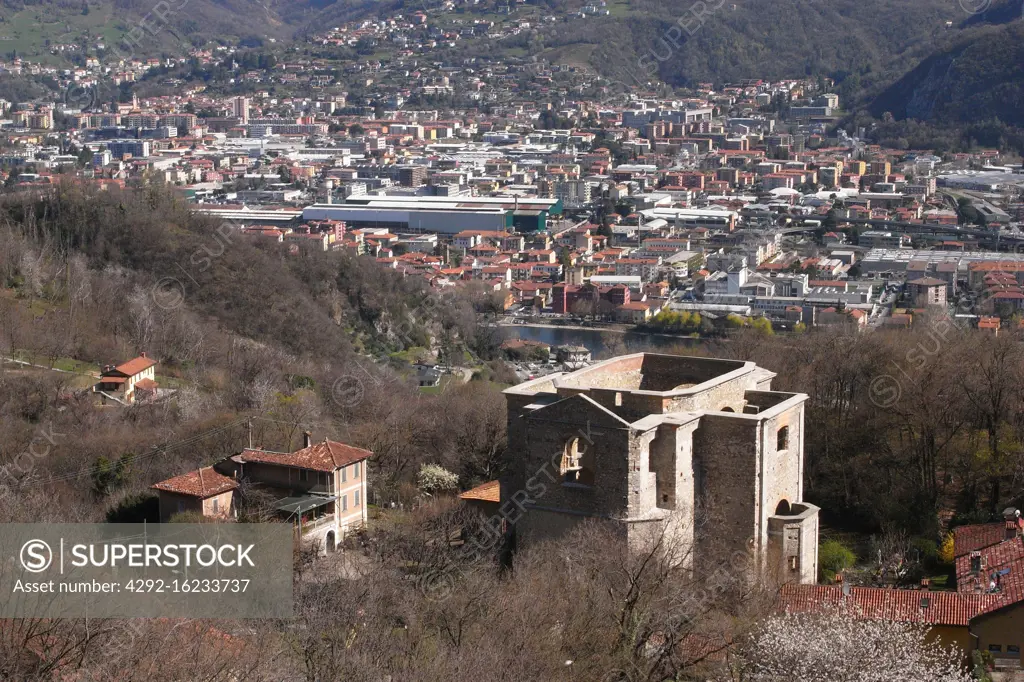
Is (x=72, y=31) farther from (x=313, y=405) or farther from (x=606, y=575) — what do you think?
(x=606, y=575)

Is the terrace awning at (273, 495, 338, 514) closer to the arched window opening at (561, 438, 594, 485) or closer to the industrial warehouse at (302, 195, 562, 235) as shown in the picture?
the arched window opening at (561, 438, 594, 485)

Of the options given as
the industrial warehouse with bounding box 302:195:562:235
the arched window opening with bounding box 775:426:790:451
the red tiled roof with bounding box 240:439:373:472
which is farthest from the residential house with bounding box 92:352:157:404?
the industrial warehouse with bounding box 302:195:562:235

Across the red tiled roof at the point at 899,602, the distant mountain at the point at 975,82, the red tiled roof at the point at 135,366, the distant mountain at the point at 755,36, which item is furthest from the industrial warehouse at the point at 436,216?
the distant mountain at the point at 755,36

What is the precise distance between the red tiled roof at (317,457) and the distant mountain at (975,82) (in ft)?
193

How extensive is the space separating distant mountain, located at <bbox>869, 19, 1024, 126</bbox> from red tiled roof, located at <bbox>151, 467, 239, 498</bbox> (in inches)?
2340

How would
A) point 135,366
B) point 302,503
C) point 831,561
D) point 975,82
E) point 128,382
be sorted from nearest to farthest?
1. point 831,561
2. point 302,503
3. point 128,382
4. point 135,366
5. point 975,82

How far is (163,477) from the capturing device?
1161 centimetres

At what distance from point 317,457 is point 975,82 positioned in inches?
2417

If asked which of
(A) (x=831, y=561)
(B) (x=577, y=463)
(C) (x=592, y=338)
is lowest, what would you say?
(C) (x=592, y=338)

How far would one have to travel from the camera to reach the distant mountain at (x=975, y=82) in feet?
212

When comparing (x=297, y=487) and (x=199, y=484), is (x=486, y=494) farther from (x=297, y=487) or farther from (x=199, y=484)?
(x=199, y=484)

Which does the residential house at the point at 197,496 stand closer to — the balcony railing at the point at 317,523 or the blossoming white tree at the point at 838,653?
the balcony railing at the point at 317,523

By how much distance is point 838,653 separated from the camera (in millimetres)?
6918

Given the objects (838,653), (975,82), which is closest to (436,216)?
(975,82)
